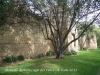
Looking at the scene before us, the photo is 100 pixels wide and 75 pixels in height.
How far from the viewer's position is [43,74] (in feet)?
29.5

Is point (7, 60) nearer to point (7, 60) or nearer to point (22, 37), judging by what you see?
point (7, 60)

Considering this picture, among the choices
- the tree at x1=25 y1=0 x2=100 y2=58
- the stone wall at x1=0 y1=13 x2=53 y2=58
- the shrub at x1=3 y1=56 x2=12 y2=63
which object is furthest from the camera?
the stone wall at x1=0 y1=13 x2=53 y2=58

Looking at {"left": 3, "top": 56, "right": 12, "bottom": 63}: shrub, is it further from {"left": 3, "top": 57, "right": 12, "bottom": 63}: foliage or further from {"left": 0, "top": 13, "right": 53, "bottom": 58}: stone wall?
{"left": 0, "top": 13, "right": 53, "bottom": 58}: stone wall

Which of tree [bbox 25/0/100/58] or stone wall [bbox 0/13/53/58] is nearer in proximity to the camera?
tree [bbox 25/0/100/58]

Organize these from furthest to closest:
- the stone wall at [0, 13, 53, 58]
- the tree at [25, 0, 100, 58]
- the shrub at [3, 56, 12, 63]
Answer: the stone wall at [0, 13, 53, 58] → the shrub at [3, 56, 12, 63] → the tree at [25, 0, 100, 58]

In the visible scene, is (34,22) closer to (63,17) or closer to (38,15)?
(38,15)

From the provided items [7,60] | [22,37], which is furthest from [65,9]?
[7,60]

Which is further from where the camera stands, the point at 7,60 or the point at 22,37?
the point at 22,37

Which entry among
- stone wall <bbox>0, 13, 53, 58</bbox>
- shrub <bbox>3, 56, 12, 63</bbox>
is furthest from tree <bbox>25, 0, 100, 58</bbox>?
shrub <bbox>3, 56, 12, 63</bbox>

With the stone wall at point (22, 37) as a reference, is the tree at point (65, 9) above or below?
above

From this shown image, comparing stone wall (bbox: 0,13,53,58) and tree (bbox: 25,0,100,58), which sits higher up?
tree (bbox: 25,0,100,58)

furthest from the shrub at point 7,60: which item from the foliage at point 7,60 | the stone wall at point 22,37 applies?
the stone wall at point 22,37

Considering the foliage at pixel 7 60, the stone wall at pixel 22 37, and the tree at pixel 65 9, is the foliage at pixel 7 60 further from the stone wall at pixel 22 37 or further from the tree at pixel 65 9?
the tree at pixel 65 9

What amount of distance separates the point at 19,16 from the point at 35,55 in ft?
17.0
